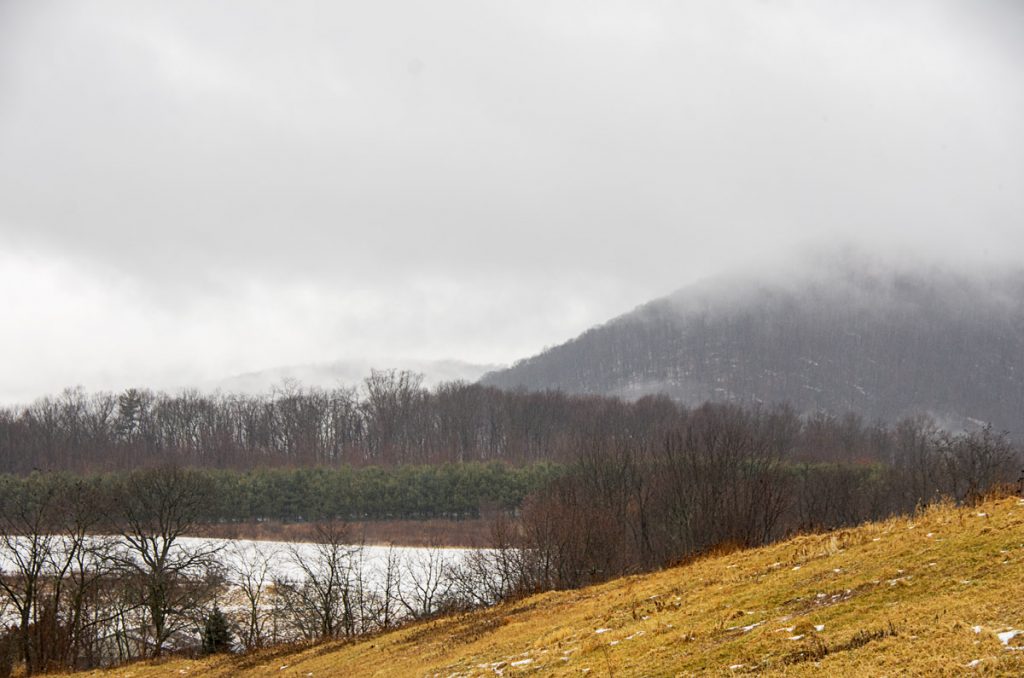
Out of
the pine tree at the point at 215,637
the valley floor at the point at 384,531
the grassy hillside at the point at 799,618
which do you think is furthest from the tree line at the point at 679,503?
the valley floor at the point at 384,531

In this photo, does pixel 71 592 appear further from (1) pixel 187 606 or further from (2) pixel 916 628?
(2) pixel 916 628

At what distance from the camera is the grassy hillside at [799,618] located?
8.73 metres

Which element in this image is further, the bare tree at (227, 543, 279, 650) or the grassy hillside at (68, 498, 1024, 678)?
the bare tree at (227, 543, 279, 650)

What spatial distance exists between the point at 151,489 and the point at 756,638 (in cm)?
5692

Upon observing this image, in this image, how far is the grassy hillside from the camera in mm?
8734

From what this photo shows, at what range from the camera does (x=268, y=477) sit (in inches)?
3573

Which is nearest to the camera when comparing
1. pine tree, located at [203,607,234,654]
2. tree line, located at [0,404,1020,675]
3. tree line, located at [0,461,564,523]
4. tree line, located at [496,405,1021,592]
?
pine tree, located at [203,607,234,654]

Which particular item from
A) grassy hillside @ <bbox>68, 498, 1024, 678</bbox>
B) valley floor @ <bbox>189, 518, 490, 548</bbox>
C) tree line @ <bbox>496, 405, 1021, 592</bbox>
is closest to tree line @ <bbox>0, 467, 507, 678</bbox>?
tree line @ <bbox>496, 405, 1021, 592</bbox>

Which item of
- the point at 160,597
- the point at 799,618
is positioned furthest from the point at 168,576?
the point at 799,618

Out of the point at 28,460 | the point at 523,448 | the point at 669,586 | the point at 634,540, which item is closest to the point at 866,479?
the point at 634,540

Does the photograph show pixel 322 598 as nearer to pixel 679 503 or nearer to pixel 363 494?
pixel 679 503

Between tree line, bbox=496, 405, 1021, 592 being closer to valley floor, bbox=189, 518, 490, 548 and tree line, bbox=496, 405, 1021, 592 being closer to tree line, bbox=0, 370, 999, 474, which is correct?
valley floor, bbox=189, 518, 490, 548

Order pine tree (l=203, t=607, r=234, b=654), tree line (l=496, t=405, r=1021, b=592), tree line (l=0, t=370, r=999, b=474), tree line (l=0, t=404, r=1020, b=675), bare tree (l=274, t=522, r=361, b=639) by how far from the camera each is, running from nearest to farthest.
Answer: pine tree (l=203, t=607, r=234, b=654) → tree line (l=0, t=404, r=1020, b=675) → bare tree (l=274, t=522, r=361, b=639) → tree line (l=496, t=405, r=1021, b=592) → tree line (l=0, t=370, r=999, b=474)

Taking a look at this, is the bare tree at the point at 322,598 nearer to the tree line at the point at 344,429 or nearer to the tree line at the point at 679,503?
the tree line at the point at 679,503
